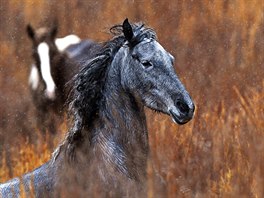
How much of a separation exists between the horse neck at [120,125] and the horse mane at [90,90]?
0.14 ft

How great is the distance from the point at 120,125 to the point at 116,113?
0.22 ft

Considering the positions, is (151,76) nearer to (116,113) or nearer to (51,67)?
(116,113)

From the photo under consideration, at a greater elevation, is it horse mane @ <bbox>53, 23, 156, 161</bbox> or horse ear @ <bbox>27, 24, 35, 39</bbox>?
horse ear @ <bbox>27, 24, 35, 39</bbox>

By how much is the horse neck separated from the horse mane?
0.14 ft

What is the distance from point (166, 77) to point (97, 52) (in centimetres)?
53

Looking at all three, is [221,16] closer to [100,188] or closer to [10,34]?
[10,34]

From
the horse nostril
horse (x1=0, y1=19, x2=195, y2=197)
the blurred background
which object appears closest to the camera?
the horse nostril

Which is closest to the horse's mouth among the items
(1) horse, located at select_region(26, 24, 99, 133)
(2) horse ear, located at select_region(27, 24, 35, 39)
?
(1) horse, located at select_region(26, 24, 99, 133)

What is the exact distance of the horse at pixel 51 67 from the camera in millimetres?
9312

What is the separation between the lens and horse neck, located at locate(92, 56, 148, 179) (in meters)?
5.20

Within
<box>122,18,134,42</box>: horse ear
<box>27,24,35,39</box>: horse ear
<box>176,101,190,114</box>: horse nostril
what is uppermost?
<box>27,24,35,39</box>: horse ear

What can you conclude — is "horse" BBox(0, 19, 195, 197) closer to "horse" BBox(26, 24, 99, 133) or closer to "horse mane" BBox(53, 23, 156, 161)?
"horse mane" BBox(53, 23, 156, 161)

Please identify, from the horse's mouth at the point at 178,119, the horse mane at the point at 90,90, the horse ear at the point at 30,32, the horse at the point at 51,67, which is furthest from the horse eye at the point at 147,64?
the horse ear at the point at 30,32

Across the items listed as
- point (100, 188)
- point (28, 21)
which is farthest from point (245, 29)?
point (100, 188)
